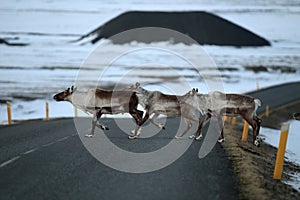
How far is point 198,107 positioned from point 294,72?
5367 cm

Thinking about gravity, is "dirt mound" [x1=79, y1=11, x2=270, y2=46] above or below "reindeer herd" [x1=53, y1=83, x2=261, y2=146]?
above

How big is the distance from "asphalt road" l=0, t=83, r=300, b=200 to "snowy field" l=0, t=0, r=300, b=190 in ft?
22.4

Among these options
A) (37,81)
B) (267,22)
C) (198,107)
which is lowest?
(37,81)

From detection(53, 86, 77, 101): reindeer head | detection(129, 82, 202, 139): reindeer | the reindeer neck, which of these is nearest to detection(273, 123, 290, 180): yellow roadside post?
detection(129, 82, 202, 139): reindeer

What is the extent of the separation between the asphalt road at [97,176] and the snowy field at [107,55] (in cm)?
684

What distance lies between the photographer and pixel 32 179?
8000 mm

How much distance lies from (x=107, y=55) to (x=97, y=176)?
69.0 metres

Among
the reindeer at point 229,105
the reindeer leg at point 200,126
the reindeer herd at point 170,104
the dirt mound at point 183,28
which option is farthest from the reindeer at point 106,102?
the dirt mound at point 183,28

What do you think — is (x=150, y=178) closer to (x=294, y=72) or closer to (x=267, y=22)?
(x=294, y=72)

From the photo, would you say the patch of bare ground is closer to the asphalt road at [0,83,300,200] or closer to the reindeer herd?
the asphalt road at [0,83,300,200]

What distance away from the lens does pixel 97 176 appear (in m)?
8.38

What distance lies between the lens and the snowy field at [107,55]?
134 ft

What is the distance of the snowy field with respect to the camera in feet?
134

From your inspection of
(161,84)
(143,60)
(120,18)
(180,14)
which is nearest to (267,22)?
(180,14)
